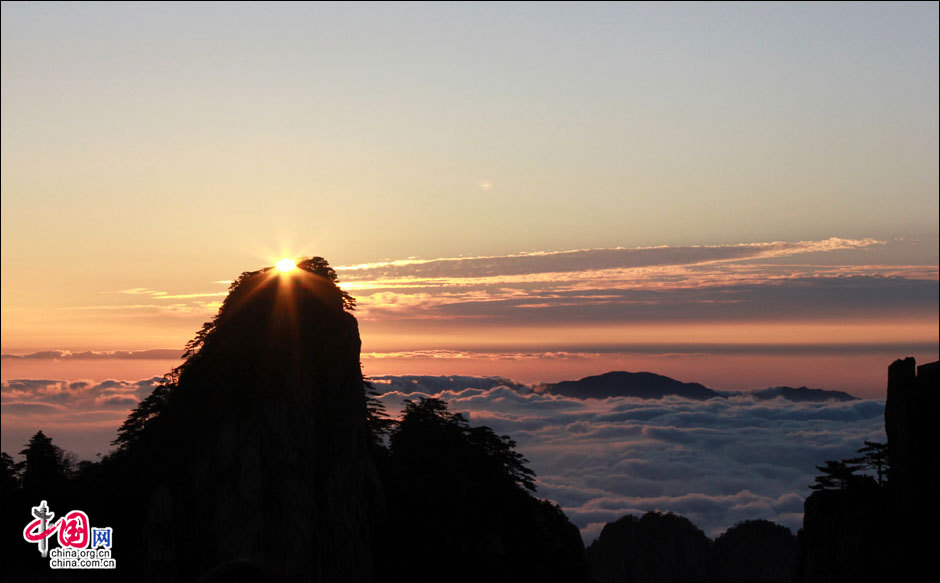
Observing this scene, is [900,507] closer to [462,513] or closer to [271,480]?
[462,513]

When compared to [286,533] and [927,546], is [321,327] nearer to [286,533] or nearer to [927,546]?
[286,533]

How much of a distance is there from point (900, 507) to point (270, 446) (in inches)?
2398

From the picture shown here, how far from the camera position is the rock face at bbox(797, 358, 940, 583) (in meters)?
93.9

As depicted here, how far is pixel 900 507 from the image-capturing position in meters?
96.5

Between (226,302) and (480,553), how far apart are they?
31765mm

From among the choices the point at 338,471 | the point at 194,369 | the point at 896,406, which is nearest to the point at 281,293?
the point at 194,369

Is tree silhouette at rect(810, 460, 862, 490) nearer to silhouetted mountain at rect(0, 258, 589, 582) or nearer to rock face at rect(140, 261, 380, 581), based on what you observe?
silhouetted mountain at rect(0, 258, 589, 582)
